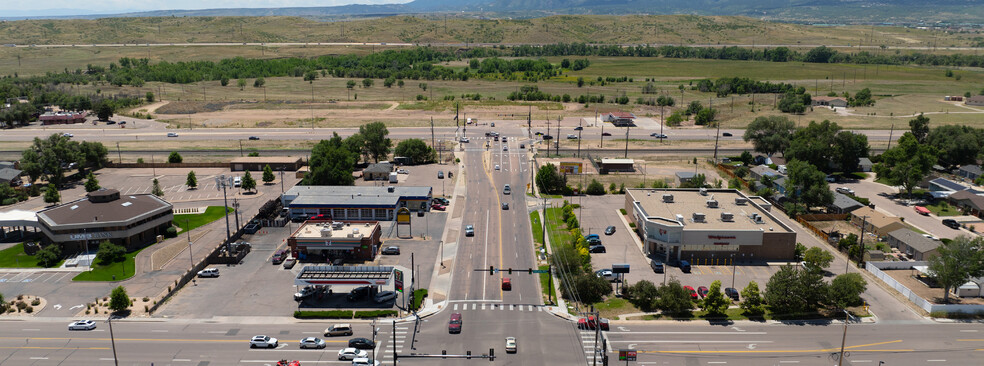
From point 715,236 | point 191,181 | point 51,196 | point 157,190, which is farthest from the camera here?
point 191,181

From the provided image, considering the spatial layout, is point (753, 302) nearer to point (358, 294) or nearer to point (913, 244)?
point (913, 244)

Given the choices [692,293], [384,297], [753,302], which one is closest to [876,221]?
[753,302]

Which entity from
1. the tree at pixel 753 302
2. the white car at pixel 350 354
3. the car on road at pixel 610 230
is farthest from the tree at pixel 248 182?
the tree at pixel 753 302

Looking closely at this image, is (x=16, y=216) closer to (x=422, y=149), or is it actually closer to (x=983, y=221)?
(x=422, y=149)

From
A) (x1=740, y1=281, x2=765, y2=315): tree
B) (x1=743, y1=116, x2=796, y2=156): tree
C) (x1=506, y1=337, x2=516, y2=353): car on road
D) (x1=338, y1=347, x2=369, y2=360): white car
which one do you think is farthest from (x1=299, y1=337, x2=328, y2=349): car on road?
(x1=743, y1=116, x2=796, y2=156): tree

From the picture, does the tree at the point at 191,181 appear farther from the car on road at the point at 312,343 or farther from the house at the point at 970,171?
the house at the point at 970,171

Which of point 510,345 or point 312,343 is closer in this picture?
point 510,345
